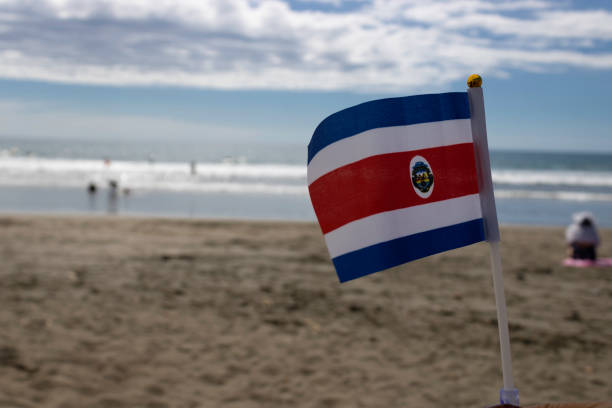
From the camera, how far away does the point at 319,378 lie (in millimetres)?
4734

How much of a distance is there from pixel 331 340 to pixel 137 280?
3509 mm

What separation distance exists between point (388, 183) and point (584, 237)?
29.2ft

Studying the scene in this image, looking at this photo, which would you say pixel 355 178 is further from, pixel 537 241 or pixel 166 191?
pixel 166 191

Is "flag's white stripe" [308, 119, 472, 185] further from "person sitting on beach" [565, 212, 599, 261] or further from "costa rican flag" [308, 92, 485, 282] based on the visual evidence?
"person sitting on beach" [565, 212, 599, 261]

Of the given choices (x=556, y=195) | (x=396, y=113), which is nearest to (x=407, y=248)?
(x=396, y=113)

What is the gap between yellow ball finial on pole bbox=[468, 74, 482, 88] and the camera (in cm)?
188

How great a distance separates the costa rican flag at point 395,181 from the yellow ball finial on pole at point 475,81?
67 millimetres

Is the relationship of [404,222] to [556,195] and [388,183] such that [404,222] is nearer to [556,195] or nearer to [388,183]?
[388,183]

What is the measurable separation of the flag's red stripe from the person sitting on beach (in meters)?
8.54

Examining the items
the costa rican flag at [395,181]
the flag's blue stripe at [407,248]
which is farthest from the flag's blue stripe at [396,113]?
the flag's blue stripe at [407,248]

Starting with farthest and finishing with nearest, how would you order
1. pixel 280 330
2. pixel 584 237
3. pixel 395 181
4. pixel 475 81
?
pixel 584 237 → pixel 280 330 → pixel 395 181 → pixel 475 81

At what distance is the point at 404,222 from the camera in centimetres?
201

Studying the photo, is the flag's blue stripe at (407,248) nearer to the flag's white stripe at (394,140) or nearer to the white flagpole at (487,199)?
the white flagpole at (487,199)

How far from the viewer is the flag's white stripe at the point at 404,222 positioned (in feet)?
6.59
